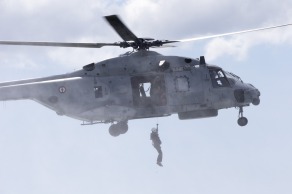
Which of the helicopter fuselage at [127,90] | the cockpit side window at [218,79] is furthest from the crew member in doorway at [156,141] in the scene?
the cockpit side window at [218,79]

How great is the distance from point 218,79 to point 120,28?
7372mm

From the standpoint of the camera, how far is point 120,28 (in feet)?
105

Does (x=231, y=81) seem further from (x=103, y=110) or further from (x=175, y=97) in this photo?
(x=103, y=110)

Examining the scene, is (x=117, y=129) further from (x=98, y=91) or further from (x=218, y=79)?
(x=218, y=79)

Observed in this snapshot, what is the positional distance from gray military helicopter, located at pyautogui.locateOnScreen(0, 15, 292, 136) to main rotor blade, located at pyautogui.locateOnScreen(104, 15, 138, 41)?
6.3 inches

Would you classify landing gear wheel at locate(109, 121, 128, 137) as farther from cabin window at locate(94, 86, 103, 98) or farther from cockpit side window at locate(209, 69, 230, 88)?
cockpit side window at locate(209, 69, 230, 88)

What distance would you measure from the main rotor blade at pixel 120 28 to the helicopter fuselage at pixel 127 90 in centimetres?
136

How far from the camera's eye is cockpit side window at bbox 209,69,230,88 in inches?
1396

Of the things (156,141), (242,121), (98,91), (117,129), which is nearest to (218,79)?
(242,121)

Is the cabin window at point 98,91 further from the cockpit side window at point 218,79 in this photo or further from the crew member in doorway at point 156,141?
the cockpit side window at point 218,79

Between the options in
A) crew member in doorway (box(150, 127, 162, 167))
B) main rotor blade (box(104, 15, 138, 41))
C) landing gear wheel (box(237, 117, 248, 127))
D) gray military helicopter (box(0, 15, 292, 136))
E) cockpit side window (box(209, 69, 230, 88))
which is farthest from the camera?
crew member in doorway (box(150, 127, 162, 167))

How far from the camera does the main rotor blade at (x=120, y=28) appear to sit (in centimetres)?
3061

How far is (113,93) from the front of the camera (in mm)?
34344

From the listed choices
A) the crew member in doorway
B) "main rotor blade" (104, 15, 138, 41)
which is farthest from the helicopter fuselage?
the crew member in doorway
